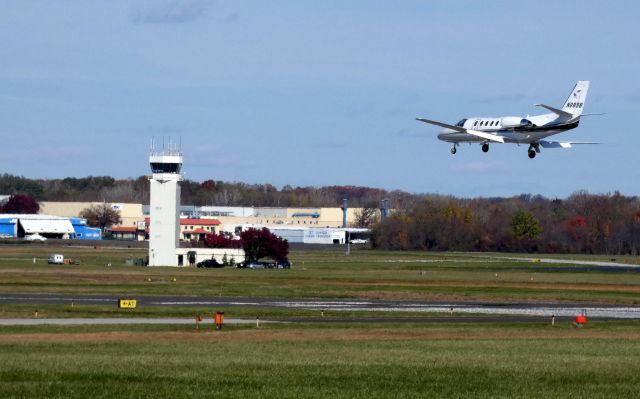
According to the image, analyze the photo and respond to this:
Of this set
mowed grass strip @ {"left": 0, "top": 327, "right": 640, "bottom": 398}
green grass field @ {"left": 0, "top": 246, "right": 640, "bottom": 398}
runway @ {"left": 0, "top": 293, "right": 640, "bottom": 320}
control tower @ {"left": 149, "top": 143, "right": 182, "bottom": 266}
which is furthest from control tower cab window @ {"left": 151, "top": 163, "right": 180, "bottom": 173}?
mowed grass strip @ {"left": 0, "top": 327, "right": 640, "bottom": 398}

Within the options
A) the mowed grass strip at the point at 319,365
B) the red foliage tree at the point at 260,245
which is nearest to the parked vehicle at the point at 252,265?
the red foliage tree at the point at 260,245

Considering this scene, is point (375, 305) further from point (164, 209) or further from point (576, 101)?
point (164, 209)

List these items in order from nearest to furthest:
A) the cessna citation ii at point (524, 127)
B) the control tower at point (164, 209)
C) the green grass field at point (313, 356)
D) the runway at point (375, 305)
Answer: the green grass field at point (313, 356) → the runway at point (375, 305) → the cessna citation ii at point (524, 127) → the control tower at point (164, 209)

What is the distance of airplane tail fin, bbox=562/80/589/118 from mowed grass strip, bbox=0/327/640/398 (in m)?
36.5

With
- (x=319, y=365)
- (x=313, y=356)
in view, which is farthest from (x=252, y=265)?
(x=319, y=365)

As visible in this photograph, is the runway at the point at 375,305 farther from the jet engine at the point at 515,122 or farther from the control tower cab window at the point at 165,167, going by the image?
the control tower cab window at the point at 165,167

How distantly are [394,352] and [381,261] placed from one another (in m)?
114

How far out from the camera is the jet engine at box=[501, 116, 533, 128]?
9269 cm

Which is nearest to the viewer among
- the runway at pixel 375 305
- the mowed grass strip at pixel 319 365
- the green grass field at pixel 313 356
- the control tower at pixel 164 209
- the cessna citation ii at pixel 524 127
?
the mowed grass strip at pixel 319 365

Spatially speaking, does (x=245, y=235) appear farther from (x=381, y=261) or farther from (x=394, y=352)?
(x=394, y=352)

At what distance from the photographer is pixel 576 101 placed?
91.2 m

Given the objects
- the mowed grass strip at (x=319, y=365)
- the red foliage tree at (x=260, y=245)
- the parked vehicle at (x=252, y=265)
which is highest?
the red foliage tree at (x=260, y=245)

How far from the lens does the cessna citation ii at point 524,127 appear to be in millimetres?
90062

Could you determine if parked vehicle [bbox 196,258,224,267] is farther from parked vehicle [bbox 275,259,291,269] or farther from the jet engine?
the jet engine
